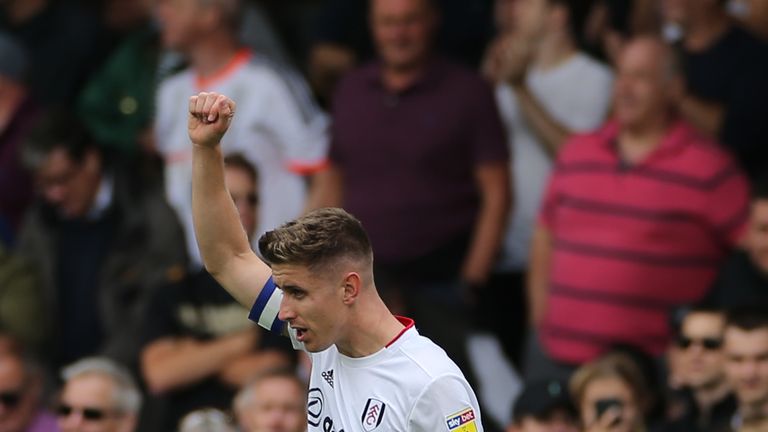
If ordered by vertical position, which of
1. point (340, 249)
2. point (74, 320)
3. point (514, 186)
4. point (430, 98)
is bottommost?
point (74, 320)

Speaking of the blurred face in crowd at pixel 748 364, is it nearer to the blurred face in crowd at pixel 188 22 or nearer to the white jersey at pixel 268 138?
the white jersey at pixel 268 138

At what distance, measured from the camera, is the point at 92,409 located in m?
8.58

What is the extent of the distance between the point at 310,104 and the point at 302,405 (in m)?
2.26

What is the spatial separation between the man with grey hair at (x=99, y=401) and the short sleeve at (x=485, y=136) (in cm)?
213

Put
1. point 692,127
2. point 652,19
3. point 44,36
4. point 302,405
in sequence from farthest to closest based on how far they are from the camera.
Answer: point 44,36, point 652,19, point 692,127, point 302,405

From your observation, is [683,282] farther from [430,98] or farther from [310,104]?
[310,104]

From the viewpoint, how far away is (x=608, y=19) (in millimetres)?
9812

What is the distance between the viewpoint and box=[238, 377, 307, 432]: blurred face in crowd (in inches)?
319

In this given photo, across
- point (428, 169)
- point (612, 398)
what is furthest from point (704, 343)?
point (428, 169)

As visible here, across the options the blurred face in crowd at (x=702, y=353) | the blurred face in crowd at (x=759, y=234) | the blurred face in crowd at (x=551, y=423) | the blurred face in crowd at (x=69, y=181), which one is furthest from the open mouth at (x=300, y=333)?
the blurred face in crowd at (x=69, y=181)

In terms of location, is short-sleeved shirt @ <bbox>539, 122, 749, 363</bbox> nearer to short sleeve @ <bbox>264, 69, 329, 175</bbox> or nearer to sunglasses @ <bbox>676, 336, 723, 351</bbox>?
sunglasses @ <bbox>676, 336, 723, 351</bbox>

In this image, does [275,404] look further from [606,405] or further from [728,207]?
[728,207]

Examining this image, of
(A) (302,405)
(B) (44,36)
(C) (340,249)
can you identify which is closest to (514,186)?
(A) (302,405)

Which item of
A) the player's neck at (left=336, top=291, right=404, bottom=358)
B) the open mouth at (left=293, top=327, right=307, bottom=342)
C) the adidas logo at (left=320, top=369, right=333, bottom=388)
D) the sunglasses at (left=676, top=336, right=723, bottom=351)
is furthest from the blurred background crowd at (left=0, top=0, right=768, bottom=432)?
the open mouth at (left=293, top=327, right=307, bottom=342)
